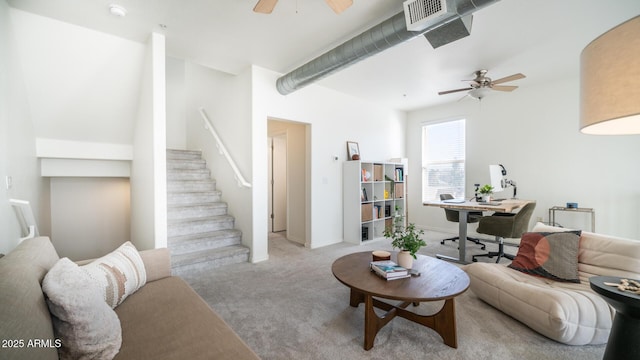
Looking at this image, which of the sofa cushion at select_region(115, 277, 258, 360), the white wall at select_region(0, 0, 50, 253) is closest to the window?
the sofa cushion at select_region(115, 277, 258, 360)

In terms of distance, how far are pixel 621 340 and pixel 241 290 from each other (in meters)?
2.77

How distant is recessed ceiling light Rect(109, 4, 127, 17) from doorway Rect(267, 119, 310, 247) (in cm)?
242

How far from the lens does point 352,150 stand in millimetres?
5172

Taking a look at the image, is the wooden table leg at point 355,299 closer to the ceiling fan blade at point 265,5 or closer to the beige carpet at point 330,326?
the beige carpet at point 330,326

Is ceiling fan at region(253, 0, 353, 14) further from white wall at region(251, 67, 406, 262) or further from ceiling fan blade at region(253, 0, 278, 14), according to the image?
white wall at region(251, 67, 406, 262)

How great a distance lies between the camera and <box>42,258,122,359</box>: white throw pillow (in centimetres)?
110

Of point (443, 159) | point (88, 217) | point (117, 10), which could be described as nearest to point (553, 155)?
point (443, 159)

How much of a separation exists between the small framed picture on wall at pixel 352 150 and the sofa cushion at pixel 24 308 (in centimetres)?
427

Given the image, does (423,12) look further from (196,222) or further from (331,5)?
(196,222)

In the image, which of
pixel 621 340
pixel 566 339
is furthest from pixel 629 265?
pixel 621 340

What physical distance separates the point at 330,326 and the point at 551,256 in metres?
2.04

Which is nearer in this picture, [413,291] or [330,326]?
[413,291]

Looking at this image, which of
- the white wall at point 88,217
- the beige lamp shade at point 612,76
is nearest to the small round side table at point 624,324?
the beige lamp shade at point 612,76

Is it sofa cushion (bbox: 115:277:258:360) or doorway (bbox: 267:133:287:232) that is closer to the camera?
sofa cushion (bbox: 115:277:258:360)
